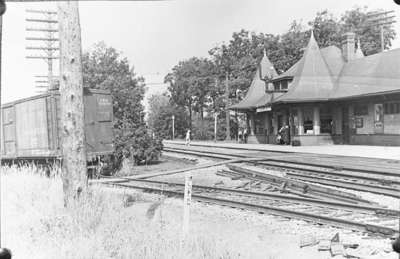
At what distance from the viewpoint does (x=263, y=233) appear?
664cm

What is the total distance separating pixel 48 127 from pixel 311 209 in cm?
879

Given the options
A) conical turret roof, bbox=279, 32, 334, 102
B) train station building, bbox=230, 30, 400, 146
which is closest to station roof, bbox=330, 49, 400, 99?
train station building, bbox=230, 30, 400, 146

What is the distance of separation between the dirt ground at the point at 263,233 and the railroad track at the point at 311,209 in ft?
0.56

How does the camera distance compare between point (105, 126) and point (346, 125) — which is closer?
point (346, 125)

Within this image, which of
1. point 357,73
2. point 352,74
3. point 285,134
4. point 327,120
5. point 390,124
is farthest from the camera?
point 285,134

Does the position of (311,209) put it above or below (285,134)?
below

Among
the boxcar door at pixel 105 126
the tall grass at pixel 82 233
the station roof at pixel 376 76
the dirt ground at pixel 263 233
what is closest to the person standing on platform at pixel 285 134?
the boxcar door at pixel 105 126

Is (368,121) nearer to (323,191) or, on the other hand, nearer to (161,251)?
(323,191)

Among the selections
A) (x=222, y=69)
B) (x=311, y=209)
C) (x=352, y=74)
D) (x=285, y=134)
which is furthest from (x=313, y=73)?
(x=285, y=134)

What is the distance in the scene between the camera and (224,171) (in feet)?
45.7

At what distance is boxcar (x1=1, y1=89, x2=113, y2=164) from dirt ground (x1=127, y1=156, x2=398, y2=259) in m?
5.21

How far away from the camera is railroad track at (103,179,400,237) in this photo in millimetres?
6523

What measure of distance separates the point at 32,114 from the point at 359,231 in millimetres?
11316

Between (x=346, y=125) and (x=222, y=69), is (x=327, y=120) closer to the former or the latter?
(x=346, y=125)
